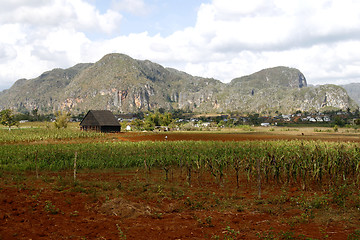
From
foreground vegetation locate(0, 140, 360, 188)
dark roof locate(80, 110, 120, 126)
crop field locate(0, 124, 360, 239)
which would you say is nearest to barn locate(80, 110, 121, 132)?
dark roof locate(80, 110, 120, 126)

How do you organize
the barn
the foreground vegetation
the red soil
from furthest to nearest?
1. the barn
2. the foreground vegetation
3. the red soil

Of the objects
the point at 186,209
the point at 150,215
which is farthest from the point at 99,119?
the point at 150,215

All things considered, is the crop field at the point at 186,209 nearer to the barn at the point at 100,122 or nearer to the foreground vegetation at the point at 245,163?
the foreground vegetation at the point at 245,163

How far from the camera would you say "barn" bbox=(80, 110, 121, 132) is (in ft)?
212

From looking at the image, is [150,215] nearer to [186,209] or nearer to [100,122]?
[186,209]

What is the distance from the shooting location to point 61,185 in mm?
13297

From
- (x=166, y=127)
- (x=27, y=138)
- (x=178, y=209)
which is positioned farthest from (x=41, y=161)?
(x=166, y=127)

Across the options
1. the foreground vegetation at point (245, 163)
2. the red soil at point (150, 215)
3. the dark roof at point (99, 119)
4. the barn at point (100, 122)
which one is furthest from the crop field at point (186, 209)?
the dark roof at point (99, 119)

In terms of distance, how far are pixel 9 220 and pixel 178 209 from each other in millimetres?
5560

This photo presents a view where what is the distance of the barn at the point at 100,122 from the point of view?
64562 mm

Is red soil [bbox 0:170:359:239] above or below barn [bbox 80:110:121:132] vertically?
below

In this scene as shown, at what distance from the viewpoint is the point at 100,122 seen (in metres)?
64.3

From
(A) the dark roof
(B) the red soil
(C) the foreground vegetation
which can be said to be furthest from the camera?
(A) the dark roof

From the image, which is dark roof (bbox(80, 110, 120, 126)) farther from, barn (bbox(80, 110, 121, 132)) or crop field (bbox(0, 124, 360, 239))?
crop field (bbox(0, 124, 360, 239))
